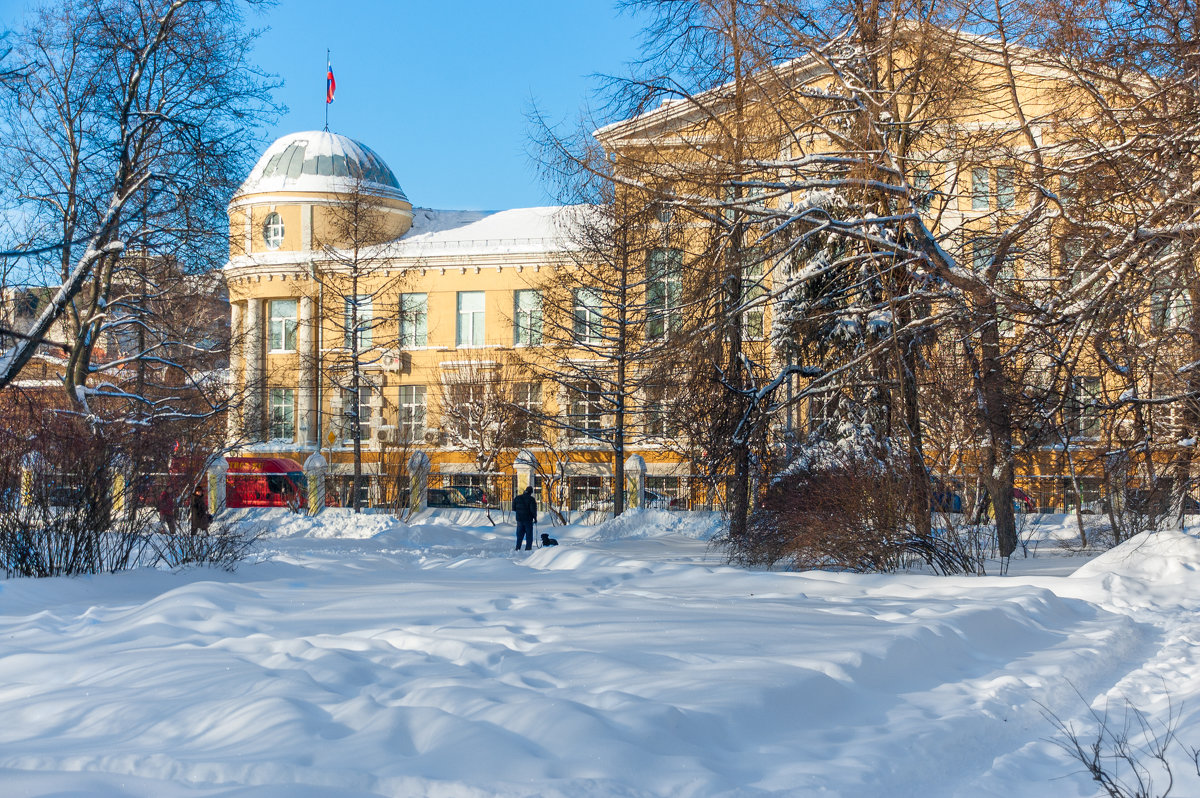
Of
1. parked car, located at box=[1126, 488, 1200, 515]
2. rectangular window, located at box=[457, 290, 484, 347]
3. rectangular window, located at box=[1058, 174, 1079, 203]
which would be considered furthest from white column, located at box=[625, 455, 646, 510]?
rectangular window, located at box=[1058, 174, 1079, 203]

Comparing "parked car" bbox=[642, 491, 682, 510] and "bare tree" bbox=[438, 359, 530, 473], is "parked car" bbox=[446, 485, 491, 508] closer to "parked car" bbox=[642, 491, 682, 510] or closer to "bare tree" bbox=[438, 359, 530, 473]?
"bare tree" bbox=[438, 359, 530, 473]

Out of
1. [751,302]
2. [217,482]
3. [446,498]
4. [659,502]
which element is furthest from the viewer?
[446,498]

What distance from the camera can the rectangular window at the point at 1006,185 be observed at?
14.2m

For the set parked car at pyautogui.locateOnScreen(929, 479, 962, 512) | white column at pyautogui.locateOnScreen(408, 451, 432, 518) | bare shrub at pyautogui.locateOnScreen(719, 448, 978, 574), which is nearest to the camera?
bare shrub at pyautogui.locateOnScreen(719, 448, 978, 574)

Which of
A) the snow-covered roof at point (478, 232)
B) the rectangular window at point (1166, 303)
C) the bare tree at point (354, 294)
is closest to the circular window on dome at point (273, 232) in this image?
the bare tree at point (354, 294)

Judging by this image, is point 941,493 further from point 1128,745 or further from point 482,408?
point 482,408

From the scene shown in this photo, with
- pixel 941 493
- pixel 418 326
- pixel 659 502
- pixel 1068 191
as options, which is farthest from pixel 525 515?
pixel 418 326

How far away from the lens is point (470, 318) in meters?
49.9

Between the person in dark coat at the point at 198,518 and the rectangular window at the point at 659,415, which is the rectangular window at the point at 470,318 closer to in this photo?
the rectangular window at the point at 659,415

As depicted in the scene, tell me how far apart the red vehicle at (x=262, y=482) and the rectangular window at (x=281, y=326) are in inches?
241

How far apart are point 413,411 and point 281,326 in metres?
8.27

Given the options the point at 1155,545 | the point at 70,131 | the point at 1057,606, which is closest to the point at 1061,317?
the point at 1155,545

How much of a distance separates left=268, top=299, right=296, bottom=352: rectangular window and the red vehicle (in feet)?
20.1

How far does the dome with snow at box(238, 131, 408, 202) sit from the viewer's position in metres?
51.2
